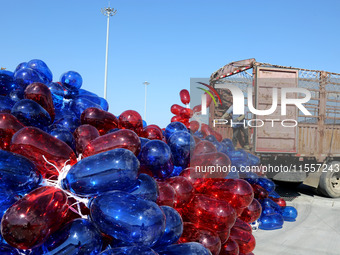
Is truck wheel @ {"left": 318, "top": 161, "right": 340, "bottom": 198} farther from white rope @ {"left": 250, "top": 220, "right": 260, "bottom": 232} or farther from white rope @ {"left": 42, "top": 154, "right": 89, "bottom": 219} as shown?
white rope @ {"left": 42, "top": 154, "right": 89, "bottom": 219}

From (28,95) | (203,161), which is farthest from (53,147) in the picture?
(203,161)

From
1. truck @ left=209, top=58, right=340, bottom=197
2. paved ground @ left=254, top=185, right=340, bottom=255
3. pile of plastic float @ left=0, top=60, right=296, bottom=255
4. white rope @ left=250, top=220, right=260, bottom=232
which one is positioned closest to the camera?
pile of plastic float @ left=0, top=60, right=296, bottom=255

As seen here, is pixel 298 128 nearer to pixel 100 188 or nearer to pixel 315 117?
pixel 315 117

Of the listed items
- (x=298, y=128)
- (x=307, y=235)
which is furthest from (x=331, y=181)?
(x=307, y=235)

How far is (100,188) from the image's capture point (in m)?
1.74

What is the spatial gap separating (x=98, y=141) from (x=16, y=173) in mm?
600

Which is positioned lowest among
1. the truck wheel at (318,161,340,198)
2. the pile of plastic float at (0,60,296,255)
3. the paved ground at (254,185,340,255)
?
the paved ground at (254,185,340,255)

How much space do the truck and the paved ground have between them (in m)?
0.90

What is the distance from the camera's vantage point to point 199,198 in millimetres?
2551

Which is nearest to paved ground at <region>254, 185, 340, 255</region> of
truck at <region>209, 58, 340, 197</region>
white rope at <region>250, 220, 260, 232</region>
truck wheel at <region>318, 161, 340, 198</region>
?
white rope at <region>250, 220, 260, 232</region>

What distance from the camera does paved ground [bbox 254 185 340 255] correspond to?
12.9ft

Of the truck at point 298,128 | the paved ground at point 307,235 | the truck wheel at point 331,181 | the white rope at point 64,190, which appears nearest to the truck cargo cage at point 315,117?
the truck at point 298,128

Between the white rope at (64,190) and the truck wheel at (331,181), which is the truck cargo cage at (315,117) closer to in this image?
the truck wheel at (331,181)

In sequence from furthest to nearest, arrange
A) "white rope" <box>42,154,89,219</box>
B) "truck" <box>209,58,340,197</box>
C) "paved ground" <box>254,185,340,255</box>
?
"truck" <box>209,58,340,197</box> → "paved ground" <box>254,185,340,255</box> → "white rope" <box>42,154,89,219</box>
